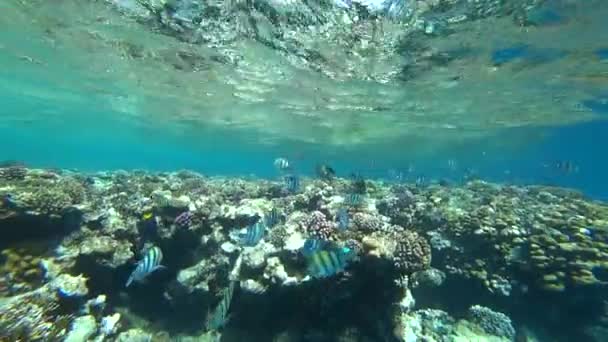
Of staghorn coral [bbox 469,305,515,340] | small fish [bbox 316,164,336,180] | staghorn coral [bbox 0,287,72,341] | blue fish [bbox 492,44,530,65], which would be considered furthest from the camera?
blue fish [bbox 492,44,530,65]

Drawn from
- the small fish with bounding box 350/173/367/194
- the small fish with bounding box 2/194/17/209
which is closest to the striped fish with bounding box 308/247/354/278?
the small fish with bounding box 2/194/17/209

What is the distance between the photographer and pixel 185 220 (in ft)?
27.3

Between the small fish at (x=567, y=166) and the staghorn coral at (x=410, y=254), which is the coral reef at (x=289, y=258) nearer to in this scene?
the staghorn coral at (x=410, y=254)

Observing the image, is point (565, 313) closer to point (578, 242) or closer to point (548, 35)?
point (578, 242)

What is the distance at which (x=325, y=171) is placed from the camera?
1148 cm

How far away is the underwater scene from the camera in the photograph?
6359 mm

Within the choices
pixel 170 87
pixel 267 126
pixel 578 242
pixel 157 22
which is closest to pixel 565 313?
pixel 578 242

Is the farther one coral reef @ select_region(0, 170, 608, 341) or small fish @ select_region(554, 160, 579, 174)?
small fish @ select_region(554, 160, 579, 174)

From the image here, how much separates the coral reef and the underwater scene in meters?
0.04

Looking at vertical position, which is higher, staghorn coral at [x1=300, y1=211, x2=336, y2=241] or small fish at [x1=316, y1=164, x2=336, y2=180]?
small fish at [x1=316, y1=164, x2=336, y2=180]

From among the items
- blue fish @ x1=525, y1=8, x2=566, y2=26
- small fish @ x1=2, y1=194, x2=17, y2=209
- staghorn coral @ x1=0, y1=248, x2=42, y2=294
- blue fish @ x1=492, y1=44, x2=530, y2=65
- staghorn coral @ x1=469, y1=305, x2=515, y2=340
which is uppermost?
blue fish @ x1=492, y1=44, x2=530, y2=65

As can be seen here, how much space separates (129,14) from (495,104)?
74.4ft

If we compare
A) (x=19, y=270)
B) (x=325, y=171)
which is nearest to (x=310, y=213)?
(x=325, y=171)

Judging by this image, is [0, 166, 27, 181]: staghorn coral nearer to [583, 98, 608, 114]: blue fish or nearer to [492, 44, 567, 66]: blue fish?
[492, 44, 567, 66]: blue fish
